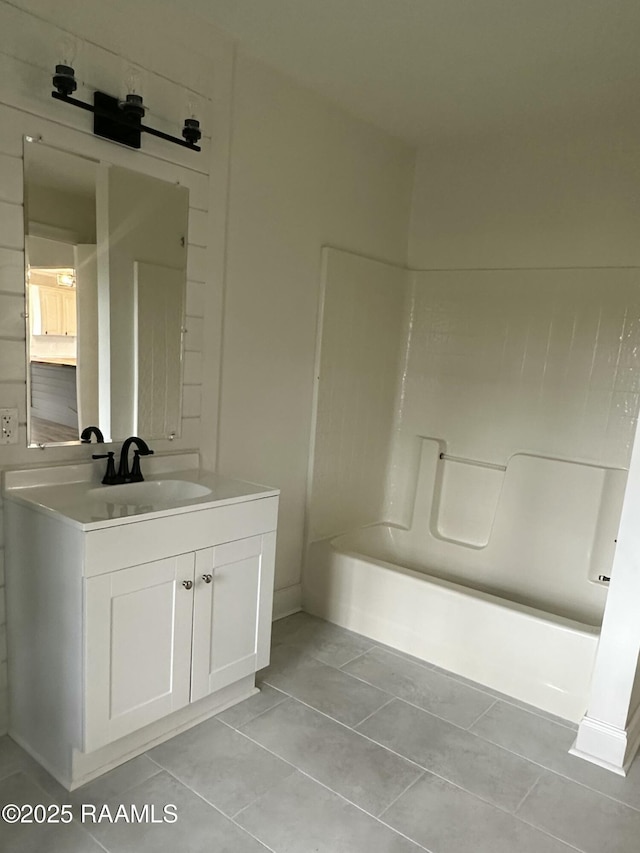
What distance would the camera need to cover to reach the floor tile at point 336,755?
190cm

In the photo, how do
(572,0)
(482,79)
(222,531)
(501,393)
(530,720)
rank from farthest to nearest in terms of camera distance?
(501,393)
(482,79)
(530,720)
(222,531)
(572,0)

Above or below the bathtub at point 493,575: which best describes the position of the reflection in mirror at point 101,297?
above

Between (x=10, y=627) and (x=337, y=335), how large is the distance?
1.95m

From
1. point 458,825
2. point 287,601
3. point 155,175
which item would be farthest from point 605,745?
point 155,175

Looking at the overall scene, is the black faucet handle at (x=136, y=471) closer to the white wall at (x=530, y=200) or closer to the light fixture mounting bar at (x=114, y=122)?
the light fixture mounting bar at (x=114, y=122)

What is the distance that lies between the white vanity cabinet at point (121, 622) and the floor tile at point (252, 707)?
0.08 m

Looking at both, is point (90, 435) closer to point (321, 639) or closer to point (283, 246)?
point (283, 246)

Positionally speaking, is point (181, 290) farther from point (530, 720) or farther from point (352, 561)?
point (530, 720)

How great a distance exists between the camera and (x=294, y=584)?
311 cm

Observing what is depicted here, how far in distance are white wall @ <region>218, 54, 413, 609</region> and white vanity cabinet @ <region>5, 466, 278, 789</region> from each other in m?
0.68

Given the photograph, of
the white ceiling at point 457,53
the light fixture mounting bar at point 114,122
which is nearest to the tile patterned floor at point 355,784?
the light fixture mounting bar at point 114,122

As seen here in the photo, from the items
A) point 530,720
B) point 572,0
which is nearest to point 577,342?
point 572,0

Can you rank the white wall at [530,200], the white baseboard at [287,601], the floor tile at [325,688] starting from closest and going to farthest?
the floor tile at [325,688] → the white wall at [530,200] → the white baseboard at [287,601]

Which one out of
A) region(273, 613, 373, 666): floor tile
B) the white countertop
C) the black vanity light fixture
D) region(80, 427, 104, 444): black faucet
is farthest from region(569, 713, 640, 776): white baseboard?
the black vanity light fixture
